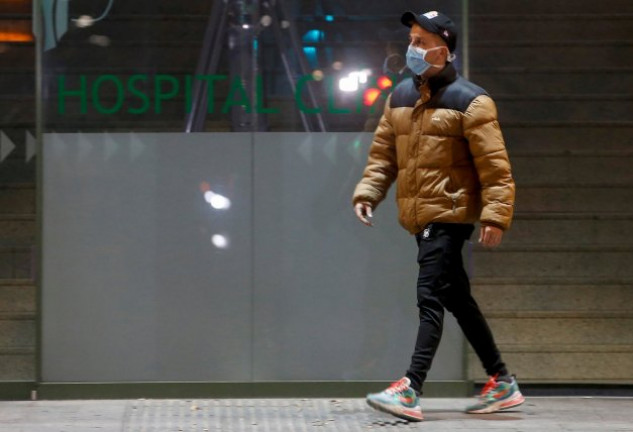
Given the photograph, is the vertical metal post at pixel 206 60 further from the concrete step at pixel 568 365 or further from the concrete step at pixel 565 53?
the concrete step at pixel 568 365

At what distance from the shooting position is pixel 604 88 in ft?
27.2

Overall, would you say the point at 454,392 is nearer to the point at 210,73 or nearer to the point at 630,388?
the point at 630,388

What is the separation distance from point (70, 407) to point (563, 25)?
11.5 ft

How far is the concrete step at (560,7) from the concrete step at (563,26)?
0.02 metres

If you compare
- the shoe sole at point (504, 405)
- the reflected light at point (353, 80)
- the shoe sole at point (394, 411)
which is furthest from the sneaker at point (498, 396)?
the reflected light at point (353, 80)

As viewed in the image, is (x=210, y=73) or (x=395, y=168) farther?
(x=210, y=73)

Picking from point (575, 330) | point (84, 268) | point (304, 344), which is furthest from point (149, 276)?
point (575, 330)

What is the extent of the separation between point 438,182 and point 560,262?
1.34m

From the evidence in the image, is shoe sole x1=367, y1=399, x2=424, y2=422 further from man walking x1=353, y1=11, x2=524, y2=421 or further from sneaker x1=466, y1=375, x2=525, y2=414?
sneaker x1=466, y1=375, x2=525, y2=414

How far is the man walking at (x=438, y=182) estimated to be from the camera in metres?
7.17

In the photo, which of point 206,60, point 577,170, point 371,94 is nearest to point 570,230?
point 577,170

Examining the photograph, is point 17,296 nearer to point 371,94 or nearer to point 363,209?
point 363,209

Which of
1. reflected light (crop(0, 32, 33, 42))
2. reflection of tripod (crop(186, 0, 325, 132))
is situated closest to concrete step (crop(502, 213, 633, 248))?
reflection of tripod (crop(186, 0, 325, 132))

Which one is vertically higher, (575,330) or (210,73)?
(210,73)
